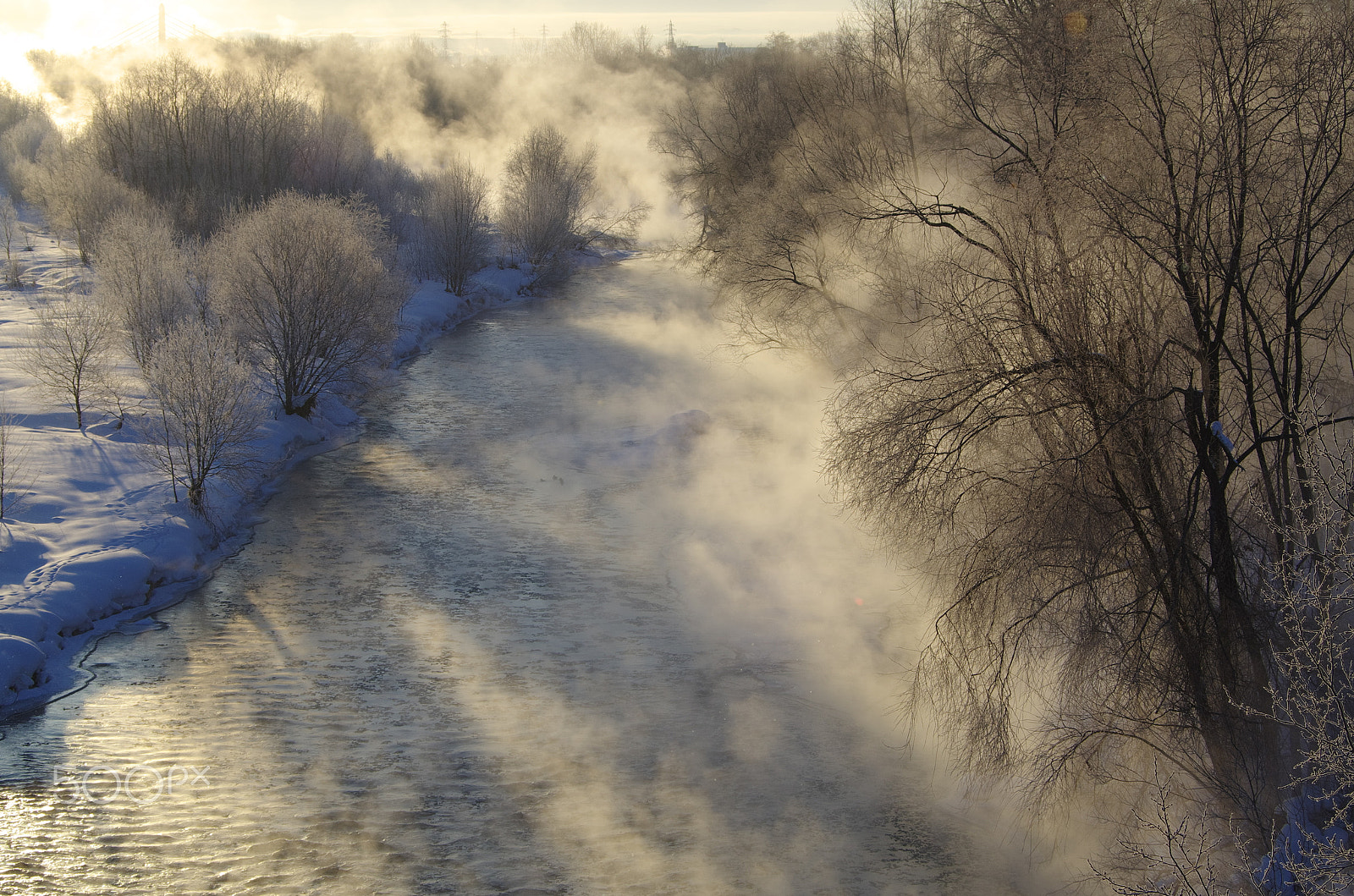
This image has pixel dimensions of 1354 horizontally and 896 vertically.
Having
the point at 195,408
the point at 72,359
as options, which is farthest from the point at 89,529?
the point at 72,359

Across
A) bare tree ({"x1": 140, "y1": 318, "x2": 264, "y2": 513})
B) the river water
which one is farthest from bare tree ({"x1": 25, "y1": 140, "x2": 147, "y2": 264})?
the river water

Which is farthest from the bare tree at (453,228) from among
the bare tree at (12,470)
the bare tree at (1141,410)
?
the bare tree at (1141,410)

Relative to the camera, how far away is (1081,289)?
26.6 ft

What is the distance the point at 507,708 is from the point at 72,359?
41.3 ft

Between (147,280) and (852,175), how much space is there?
15.1 meters

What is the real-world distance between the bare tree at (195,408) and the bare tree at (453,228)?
60.9 feet

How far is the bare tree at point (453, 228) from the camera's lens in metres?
34.3

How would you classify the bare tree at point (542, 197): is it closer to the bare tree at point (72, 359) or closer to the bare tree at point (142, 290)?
the bare tree at point (142, 290)

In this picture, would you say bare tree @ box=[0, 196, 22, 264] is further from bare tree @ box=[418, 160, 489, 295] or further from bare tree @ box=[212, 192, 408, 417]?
bare tree @ box=[418, 160, 489, 295]

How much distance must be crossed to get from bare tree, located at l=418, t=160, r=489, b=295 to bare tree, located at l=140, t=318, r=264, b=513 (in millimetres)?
18551

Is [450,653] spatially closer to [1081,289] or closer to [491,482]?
[491,482]

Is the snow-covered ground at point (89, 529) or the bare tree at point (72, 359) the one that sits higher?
the bare tree at point (72, 359)

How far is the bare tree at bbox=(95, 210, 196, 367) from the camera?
782 inches

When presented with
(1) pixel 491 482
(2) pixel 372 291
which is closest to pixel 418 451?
(1) pixel 491 482
